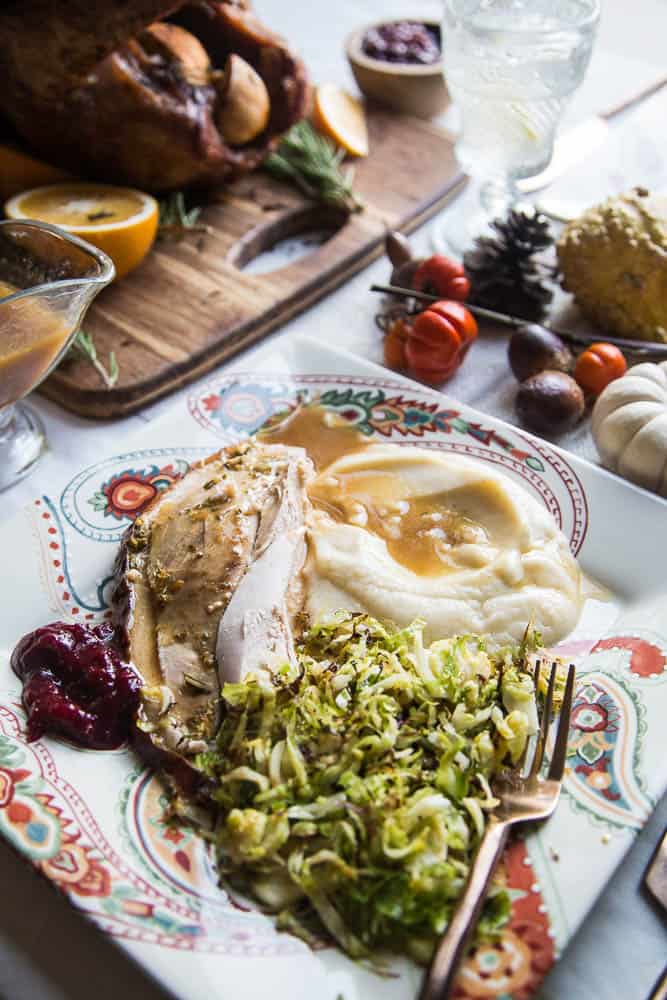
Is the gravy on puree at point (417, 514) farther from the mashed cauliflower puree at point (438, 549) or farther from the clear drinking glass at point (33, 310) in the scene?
the clear drinking glass at point (33, 310)

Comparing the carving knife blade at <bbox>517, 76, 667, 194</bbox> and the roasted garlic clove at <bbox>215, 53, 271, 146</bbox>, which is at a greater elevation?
the roasted garlic clove at <bbox>215, 53, 271, 146</bbox>

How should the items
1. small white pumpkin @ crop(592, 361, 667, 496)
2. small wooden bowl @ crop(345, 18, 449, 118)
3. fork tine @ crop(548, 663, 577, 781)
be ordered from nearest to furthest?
fork tine @ crop(548, 663, 577, 781) → small white pumpkin @ crop(592, 361, 667, 496) → small wooden bowl @ crop(345, 18, 449, 118)

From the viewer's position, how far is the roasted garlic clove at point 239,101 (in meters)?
4.13

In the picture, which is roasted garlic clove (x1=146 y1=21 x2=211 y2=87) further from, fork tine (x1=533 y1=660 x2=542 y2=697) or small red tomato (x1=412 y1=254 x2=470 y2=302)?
fork tine (x1=533 y1=660 x2=542 y2=697)

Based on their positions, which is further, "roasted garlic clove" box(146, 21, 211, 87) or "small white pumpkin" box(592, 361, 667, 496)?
"roasted garlic clove" box(146, 21, 211, 87)

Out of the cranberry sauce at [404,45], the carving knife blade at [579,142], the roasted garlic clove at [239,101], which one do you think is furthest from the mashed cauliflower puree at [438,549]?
the cranberry sauce at [404,45]

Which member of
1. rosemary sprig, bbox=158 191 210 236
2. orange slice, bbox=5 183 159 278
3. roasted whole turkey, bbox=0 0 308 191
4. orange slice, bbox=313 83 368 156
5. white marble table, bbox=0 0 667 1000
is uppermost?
roasted whole turkey, bbox=0 0 308 191

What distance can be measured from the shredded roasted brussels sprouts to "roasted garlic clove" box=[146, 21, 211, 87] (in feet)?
8.91

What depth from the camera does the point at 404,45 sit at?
16.6 ft

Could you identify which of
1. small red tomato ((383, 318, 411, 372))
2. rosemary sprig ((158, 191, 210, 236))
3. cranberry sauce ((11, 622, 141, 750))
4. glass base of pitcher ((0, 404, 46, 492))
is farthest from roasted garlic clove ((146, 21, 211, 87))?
cranberry sauce ((11, 622, 141, 750))

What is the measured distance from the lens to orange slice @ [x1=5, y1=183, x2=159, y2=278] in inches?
144

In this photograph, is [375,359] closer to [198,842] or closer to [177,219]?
[177,219]

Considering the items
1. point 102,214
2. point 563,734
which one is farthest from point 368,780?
point 102,214

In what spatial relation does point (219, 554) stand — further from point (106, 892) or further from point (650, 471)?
point (650, 471)
